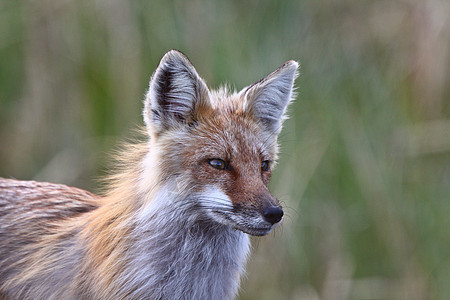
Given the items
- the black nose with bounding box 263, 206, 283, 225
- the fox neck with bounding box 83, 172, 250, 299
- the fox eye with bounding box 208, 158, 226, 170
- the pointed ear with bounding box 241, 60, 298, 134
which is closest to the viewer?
the black nose with bounding box 263, 206, 283, 225

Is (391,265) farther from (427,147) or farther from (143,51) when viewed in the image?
(143,51)

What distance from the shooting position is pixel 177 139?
395 cm

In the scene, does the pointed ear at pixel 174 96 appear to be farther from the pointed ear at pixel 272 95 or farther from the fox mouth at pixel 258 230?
the fox mouth at pixel 258 230

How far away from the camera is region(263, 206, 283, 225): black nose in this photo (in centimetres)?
344

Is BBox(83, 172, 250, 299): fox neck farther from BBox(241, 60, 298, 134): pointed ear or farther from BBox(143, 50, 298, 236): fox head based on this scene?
BBox(241, 60, 298, 134): pointed ear

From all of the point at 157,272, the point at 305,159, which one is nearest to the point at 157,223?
the point at 157,272

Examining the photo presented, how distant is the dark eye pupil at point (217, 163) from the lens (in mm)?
3734

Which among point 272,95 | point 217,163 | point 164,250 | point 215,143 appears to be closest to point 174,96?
point 215,143

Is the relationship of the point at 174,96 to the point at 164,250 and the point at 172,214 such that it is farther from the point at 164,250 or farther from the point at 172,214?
the point at 164,250

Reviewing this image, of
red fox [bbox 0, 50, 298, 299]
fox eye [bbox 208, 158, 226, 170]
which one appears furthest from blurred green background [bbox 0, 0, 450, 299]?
fox eye [bbox 208, 158, 226, 170]

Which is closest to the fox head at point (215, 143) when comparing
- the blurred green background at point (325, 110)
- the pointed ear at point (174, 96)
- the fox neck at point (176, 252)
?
the pointed ear at point (174, 96)

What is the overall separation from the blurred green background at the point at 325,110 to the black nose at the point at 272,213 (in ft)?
7.17

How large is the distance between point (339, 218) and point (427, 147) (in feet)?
3.25

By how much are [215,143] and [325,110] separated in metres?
2.09
